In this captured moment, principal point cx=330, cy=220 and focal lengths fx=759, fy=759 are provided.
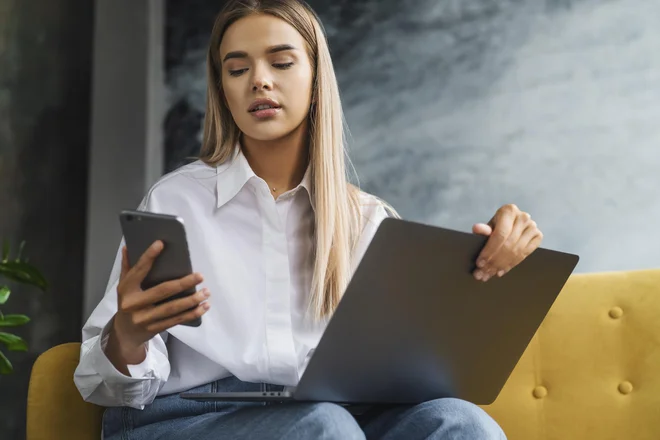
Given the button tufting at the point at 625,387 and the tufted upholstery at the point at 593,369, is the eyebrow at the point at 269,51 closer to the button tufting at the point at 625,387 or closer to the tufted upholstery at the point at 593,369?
the tufted upholstery at the point at 593,369

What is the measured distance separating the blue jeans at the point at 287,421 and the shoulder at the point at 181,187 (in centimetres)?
30

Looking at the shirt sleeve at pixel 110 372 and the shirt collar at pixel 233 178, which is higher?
the shirt collar at pixel 233 178

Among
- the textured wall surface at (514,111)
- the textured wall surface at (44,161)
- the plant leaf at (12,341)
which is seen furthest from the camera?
the textured wall surface at (44,161)

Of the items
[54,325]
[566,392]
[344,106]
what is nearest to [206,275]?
[566,392]

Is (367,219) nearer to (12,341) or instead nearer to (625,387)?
(625,387)

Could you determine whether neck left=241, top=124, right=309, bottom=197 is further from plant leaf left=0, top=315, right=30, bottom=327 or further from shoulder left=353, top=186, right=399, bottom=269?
plant leaf left=0, top=315, right=30, bottom=327

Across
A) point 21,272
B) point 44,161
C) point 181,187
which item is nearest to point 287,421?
point 181,187

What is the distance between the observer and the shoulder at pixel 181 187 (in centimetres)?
121

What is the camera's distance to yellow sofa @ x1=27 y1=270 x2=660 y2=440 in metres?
1.36

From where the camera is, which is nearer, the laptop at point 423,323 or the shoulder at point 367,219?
the laptop at point 423,323

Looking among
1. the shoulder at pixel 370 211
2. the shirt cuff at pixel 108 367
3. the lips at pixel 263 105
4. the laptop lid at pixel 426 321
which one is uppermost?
the lips at pixel 263 105

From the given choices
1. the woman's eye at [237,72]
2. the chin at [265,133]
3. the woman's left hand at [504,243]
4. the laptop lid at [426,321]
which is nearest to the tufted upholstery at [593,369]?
the laptop lid at [426,321]

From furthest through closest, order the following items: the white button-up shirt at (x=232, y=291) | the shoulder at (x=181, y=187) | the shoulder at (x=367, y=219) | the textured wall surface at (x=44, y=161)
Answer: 1. the textured wall surface at (x=44, y=161)
2. the shoulder at (x=367, y=219)
3. the shoulder at (x=181, y=187)
4. the white button-up shirt at (x=232, y=291)

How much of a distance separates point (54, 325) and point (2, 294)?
46 centimetres
